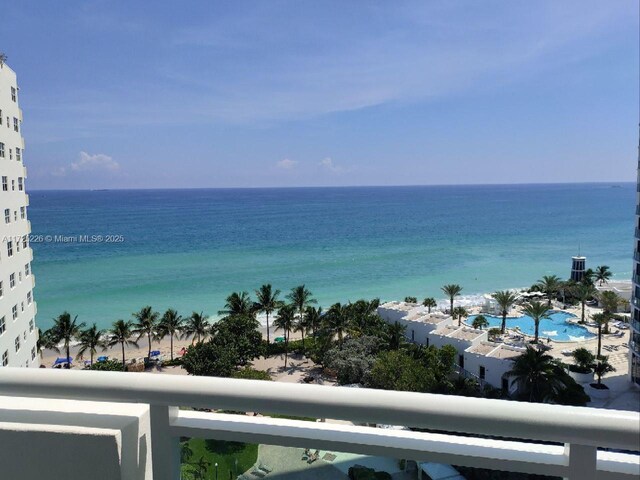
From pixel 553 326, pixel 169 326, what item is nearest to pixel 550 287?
pixel 553 326

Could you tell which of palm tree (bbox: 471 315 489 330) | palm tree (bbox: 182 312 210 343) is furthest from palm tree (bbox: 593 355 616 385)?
palm tree (bbox: 182 312 210 343)

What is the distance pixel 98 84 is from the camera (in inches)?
4141

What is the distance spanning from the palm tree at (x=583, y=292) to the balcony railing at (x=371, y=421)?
3367 cm

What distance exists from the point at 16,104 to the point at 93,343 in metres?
13.2

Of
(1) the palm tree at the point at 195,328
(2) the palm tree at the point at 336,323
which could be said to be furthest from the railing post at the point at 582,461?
(1) the palm tree at the point at 195,328

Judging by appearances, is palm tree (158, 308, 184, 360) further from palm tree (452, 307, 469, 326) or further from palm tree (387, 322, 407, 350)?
palm tree (452, 307, 469, 326)

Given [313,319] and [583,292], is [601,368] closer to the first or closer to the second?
[583,292]

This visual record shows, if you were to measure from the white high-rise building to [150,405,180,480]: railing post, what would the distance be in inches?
618

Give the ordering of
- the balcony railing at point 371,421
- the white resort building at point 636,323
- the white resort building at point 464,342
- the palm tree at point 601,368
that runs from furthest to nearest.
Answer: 1. the white resort building at point 636,323
2. the palm tree at point 601,368
3. the white resort building at point 464,342
4. the balcony railing at point 371,421

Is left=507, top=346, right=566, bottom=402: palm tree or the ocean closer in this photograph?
left=507, top=346, right=566, bottom=402: palm tree

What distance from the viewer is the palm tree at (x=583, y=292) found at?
3088 centimetres

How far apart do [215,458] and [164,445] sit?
0.13m

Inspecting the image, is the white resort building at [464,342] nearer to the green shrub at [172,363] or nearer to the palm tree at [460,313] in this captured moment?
the palm tree at [460,313]

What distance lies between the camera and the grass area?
118 cm
